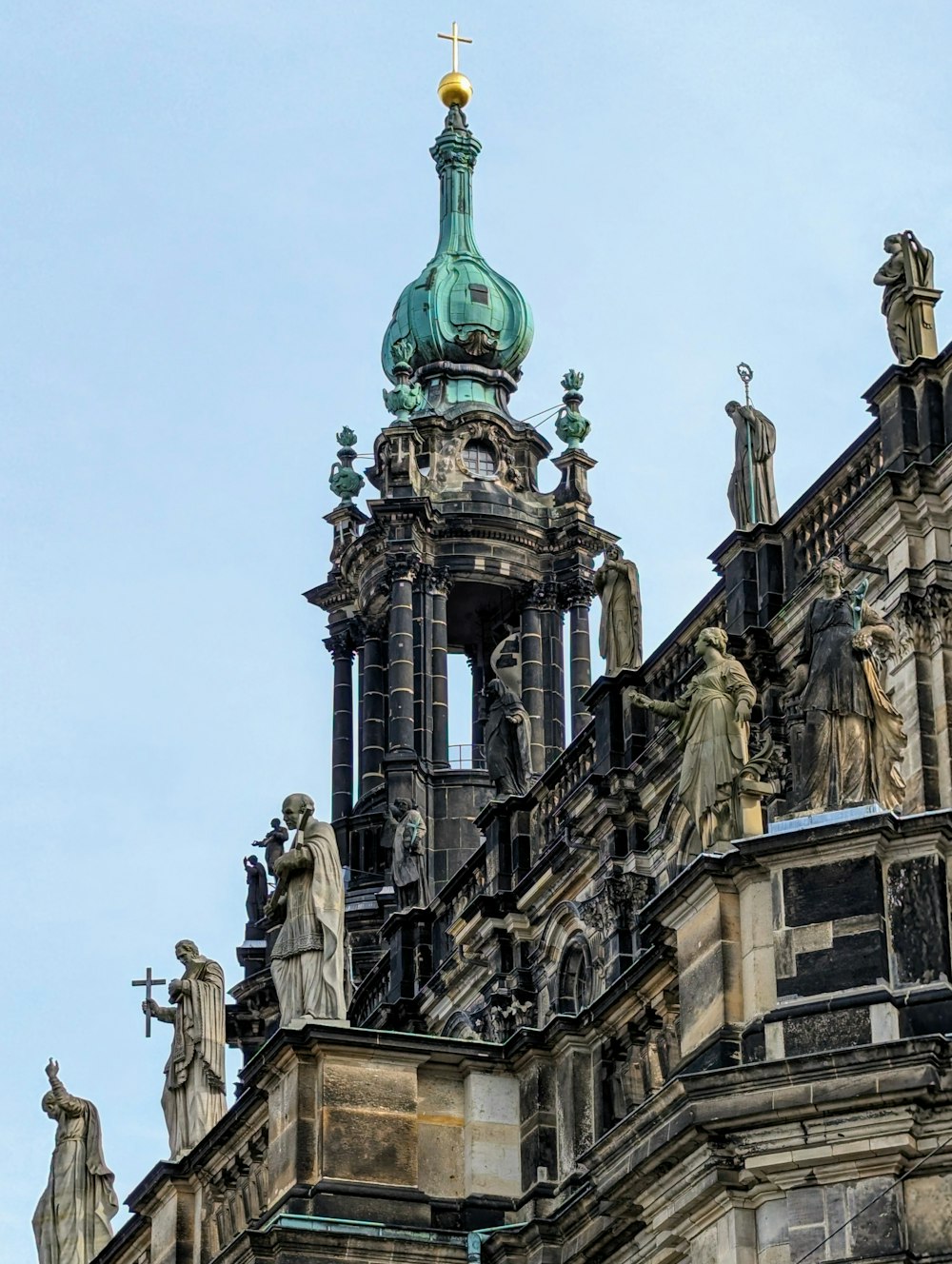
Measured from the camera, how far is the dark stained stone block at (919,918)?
23.1m

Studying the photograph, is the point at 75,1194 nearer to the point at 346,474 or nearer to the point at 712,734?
the point at 712,734

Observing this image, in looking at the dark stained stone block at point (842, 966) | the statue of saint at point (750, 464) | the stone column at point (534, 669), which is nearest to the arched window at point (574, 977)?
the statue of saint at point (750, 464)

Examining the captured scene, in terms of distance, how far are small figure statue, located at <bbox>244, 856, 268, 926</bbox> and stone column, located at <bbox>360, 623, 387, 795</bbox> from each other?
2163 millimetres

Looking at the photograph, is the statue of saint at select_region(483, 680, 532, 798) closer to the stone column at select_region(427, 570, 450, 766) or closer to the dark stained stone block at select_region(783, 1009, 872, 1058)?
the stone column at select_region(427, 570, 450, 766)

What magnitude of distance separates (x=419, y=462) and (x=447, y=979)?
15681 millimetres

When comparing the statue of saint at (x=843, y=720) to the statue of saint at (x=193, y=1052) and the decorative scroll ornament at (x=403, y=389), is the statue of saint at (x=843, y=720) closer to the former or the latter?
the statue of saint at (x=193, y=1052)

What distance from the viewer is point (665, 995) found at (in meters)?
25.4

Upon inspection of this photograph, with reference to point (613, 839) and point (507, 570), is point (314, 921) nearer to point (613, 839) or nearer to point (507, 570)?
point (613, 839)

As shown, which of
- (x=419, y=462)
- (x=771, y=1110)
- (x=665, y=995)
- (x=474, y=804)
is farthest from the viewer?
(x=419, y=462)

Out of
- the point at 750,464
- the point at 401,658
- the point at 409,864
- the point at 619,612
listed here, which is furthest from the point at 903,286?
the point at 401,658

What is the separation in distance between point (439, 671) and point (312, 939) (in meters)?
26.4

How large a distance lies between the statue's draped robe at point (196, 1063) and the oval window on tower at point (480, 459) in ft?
83.5

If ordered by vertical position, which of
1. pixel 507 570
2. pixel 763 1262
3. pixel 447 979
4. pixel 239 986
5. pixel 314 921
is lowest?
pixel 763 1262

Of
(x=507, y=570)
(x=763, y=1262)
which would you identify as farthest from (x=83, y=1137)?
(x=507, y=570)
